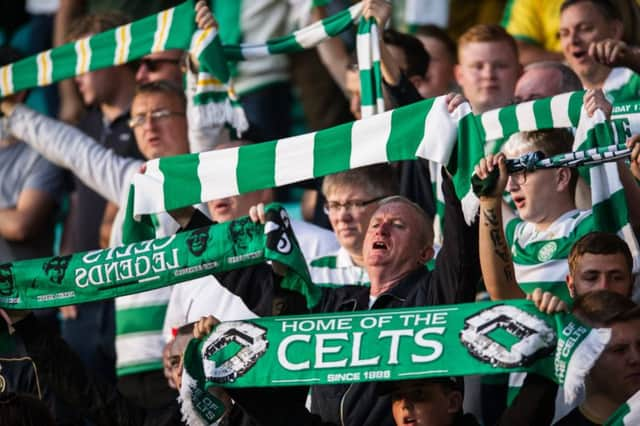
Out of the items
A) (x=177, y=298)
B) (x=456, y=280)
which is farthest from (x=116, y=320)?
(x=456, y=280)

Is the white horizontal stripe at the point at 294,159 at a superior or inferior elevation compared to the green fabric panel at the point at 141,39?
inferior

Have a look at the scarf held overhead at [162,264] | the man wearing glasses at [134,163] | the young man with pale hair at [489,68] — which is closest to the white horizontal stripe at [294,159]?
the scarf held overhead at [162,264]

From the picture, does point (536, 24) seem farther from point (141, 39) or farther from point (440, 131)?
point (440, 131)

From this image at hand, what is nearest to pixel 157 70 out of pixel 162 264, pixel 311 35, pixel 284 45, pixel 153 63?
pixel 153 63

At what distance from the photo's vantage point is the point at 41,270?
6332 mm

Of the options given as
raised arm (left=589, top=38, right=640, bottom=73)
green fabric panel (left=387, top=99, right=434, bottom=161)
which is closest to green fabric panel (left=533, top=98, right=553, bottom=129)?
raised arm (left=589, top=38, right=640, bottom=73)

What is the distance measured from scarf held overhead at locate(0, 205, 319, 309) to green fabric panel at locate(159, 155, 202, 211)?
0.22 m

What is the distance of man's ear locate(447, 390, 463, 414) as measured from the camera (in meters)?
5.62

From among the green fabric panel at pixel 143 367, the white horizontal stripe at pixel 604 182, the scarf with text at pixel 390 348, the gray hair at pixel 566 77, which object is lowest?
the scarf with text at pixel 390 348

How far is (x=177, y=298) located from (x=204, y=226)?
3.03 ft

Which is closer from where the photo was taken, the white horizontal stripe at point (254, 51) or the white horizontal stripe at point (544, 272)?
the white horizontal stripe at point (544, 272)

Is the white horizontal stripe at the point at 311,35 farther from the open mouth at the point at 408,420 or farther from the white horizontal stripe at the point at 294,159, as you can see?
the open mouth at the point at 408,420

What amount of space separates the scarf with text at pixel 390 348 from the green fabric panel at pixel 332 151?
0.66m

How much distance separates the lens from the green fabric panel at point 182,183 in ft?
21.0
